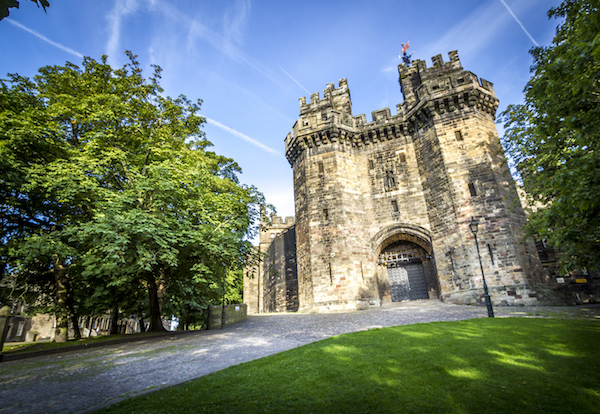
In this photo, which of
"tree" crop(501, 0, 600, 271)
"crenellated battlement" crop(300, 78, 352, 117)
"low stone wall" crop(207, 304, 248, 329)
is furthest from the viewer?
"crenellated battlement" crop(300, 78, 352, 117)

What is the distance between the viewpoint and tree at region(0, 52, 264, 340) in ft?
31.5

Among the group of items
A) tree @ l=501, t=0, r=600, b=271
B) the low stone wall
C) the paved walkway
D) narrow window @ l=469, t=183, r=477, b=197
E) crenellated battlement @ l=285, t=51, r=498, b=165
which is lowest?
the paved walkway

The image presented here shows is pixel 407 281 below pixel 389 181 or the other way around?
below

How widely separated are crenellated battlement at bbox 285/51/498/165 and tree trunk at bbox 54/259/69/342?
1535 centimetres

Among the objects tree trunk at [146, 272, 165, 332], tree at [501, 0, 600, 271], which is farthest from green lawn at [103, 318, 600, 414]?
tree trunk at [146, 272, 165, 332]

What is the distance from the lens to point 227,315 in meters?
16.0

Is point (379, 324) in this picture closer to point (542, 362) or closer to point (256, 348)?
point (256, 348)

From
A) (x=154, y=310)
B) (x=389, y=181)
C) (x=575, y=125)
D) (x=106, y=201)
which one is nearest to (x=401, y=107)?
(x=389, y=181)

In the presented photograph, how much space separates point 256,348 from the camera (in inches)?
311

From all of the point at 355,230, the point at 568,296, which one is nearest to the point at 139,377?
the point at 355,230

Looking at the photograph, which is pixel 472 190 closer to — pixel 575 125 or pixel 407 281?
pixel 407 281

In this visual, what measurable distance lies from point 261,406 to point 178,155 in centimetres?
1160

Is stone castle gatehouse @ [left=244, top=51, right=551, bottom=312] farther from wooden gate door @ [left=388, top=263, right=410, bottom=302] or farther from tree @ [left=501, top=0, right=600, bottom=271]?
tree @ [left=501, top=0, right=600, bottom=271]

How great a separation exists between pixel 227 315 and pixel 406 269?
38.4ft
